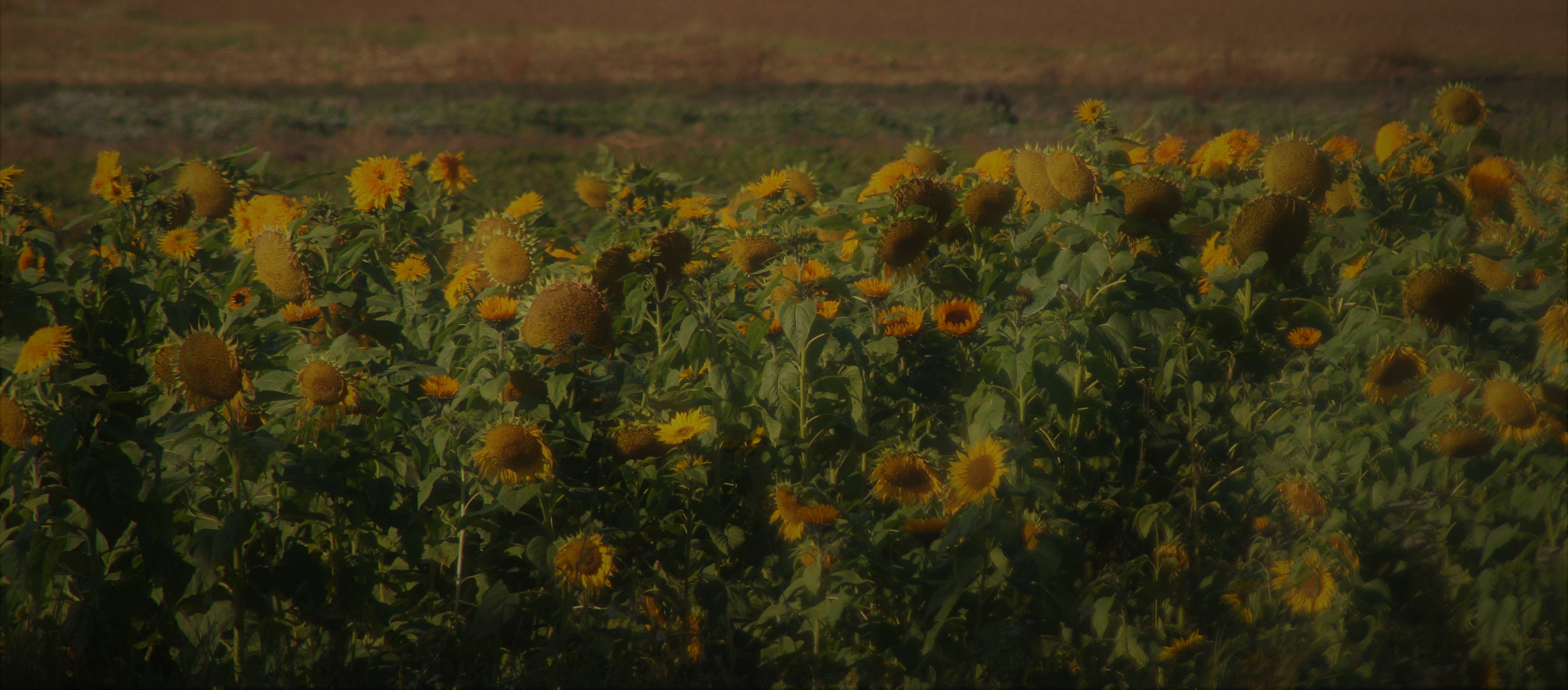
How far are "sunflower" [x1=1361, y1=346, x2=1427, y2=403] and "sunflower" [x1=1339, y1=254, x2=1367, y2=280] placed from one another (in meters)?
0.38

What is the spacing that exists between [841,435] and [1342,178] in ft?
5.36

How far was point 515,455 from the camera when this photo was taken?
2119 mm

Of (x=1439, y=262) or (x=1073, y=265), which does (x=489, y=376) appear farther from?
(x=1439, y=262)

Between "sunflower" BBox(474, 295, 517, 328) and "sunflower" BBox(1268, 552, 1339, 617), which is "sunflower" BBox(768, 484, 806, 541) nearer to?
"sunflower" BBox(474, 295, 517, 328)

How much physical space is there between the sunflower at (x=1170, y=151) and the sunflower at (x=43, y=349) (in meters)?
3.11

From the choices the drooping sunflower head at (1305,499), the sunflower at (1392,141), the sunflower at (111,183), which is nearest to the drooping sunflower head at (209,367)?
the sunflower at (111,183)

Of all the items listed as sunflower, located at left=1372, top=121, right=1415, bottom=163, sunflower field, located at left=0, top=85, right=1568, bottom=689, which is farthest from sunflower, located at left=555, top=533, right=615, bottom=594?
sunflower, located at left=1372, top=121, right=1415, bottom=163

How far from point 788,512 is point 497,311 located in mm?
838

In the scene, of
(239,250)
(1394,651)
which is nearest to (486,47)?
(239,250)

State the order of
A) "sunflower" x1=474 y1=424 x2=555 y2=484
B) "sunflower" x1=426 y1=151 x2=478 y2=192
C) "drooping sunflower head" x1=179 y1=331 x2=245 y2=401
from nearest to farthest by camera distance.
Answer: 1. "drooping sunflower head" x1=179 y1=331 x2=245 y2=401
2. "sunflower" x1=474 y1=424 x2=555 y2=484
3. "sunflower" x1=426 y1=151 x2=478 y2=192

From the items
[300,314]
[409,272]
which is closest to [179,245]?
[409,272]

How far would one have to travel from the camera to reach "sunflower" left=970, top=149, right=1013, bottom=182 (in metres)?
2.80

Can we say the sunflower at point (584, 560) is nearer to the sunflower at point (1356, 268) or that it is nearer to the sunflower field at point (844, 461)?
the sunflower field at point (844, 461)

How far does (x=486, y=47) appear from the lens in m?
34.5
